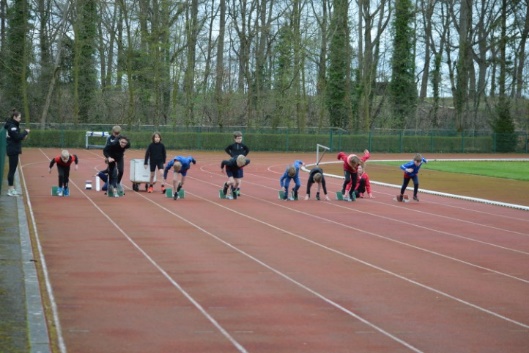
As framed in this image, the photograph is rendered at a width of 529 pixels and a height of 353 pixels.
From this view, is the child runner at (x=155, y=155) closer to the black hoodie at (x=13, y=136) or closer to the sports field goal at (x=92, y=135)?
the black hoodie at (x=13, y=136)

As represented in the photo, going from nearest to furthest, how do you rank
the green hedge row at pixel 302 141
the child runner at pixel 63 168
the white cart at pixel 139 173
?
the child runner at pixel 63 168 < the white cart at pixel 139 173 < the green hedge row at pixel 302 141

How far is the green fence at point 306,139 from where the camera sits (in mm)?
60062

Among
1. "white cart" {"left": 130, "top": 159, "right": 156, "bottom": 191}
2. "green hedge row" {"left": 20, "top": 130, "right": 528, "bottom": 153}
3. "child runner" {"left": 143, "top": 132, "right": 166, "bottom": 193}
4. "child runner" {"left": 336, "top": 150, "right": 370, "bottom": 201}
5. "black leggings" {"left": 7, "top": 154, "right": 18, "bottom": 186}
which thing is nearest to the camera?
"black leggings" {"left": 7, "top": 154, "right": 18, "bottom": 186}

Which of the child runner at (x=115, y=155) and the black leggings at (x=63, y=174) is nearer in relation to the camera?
the black leggings at (x=63, y=174)

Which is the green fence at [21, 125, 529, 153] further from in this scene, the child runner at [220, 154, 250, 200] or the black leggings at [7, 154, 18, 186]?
the black leggings at [7, 154, 18, 186]

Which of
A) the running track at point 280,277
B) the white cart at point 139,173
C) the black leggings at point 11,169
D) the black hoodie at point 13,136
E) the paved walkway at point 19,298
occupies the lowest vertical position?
the running track at point 280,277

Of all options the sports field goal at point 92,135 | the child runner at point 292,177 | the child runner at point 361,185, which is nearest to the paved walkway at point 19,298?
the child runner at point 292,177

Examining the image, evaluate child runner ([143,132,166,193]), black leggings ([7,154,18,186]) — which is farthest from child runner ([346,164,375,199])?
black leggings ([7,154,18,186])

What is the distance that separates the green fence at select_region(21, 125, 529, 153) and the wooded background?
1688mm

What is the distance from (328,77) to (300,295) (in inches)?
2578

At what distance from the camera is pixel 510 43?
256ft

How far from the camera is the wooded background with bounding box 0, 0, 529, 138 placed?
221 ft

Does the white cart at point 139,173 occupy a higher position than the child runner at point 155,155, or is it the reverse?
the child runner at point 155,155

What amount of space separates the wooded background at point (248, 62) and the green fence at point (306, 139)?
66.5 inches
